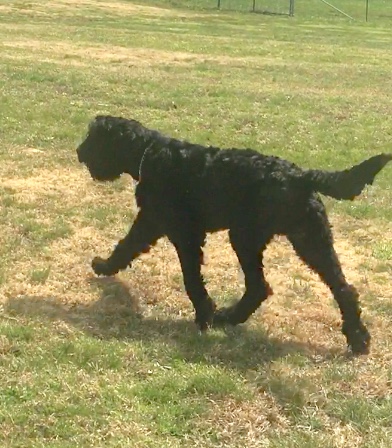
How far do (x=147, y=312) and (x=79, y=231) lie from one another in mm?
1776

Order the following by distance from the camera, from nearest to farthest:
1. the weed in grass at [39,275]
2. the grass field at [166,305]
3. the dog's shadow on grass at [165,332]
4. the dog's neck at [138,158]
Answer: the grass field at [166,305]
the dog's shadow on grass at [165,332]
the dog's neck at [138,158]
the weed in grass at [39,275]

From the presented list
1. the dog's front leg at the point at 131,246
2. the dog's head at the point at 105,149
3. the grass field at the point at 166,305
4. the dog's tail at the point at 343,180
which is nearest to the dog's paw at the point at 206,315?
the grass field at the point at 166,305

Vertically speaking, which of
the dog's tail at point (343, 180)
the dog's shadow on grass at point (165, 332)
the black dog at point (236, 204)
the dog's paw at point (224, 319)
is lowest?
the dog's shadow on grass at point (165, 332)

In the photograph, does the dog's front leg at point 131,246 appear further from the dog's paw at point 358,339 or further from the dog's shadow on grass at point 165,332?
the dog's paw at point 358,339

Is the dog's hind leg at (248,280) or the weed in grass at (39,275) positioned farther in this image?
the weed in grass at (39,275)

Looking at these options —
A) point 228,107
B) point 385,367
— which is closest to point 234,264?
point 385,367

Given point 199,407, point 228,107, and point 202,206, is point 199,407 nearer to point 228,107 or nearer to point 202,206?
point 202,206

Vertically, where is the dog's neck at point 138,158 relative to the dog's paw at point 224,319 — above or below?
above

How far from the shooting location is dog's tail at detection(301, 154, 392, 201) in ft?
15.5

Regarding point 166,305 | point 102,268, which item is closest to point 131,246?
point 102,268

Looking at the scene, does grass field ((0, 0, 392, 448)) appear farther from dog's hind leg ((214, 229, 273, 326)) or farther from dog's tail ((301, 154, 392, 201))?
dog's tail ((301, 154, 392, 201))

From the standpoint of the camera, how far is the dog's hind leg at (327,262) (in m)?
4.77

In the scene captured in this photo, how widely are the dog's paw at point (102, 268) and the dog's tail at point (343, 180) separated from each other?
1.78m

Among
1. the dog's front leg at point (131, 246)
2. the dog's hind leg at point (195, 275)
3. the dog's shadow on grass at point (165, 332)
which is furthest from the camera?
the dog's front leg at point (131, 246)
